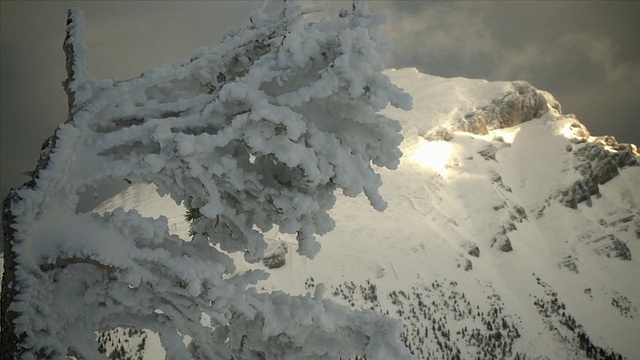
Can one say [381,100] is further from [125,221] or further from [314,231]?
[125,221]

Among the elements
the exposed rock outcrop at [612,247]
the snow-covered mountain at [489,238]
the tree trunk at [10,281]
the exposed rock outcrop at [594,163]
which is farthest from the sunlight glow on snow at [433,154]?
the tree trunk at [10,281]

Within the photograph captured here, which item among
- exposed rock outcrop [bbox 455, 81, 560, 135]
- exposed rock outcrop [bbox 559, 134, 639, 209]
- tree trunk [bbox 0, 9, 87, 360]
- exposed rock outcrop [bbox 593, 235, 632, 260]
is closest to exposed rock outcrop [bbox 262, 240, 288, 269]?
tree trunk [bbox 0, 9, 87, 360]

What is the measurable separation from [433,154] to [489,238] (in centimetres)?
1963

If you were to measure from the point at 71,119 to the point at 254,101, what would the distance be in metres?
1.49

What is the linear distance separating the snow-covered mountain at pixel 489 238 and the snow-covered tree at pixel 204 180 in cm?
1652

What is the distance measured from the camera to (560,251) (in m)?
66.9

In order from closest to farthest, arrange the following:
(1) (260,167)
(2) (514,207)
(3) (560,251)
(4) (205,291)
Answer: (4) (205,291)
(1) (260,167)
(3) (560,251)
(2) (514,207)

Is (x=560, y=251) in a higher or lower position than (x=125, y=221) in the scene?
lower

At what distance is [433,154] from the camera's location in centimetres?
7812

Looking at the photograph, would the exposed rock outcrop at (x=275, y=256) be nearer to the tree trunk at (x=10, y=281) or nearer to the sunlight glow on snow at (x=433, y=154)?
the tree trunk at (x=10, y=281)

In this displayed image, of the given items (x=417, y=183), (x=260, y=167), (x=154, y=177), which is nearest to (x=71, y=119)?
(x=154, y=177)

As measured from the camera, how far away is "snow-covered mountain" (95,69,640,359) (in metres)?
41.2

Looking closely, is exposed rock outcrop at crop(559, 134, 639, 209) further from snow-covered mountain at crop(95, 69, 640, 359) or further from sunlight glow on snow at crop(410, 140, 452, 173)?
sunlight glow on snow at crop(410, 140, 452, 173)

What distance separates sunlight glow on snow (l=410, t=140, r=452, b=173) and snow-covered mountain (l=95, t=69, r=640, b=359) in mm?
292
